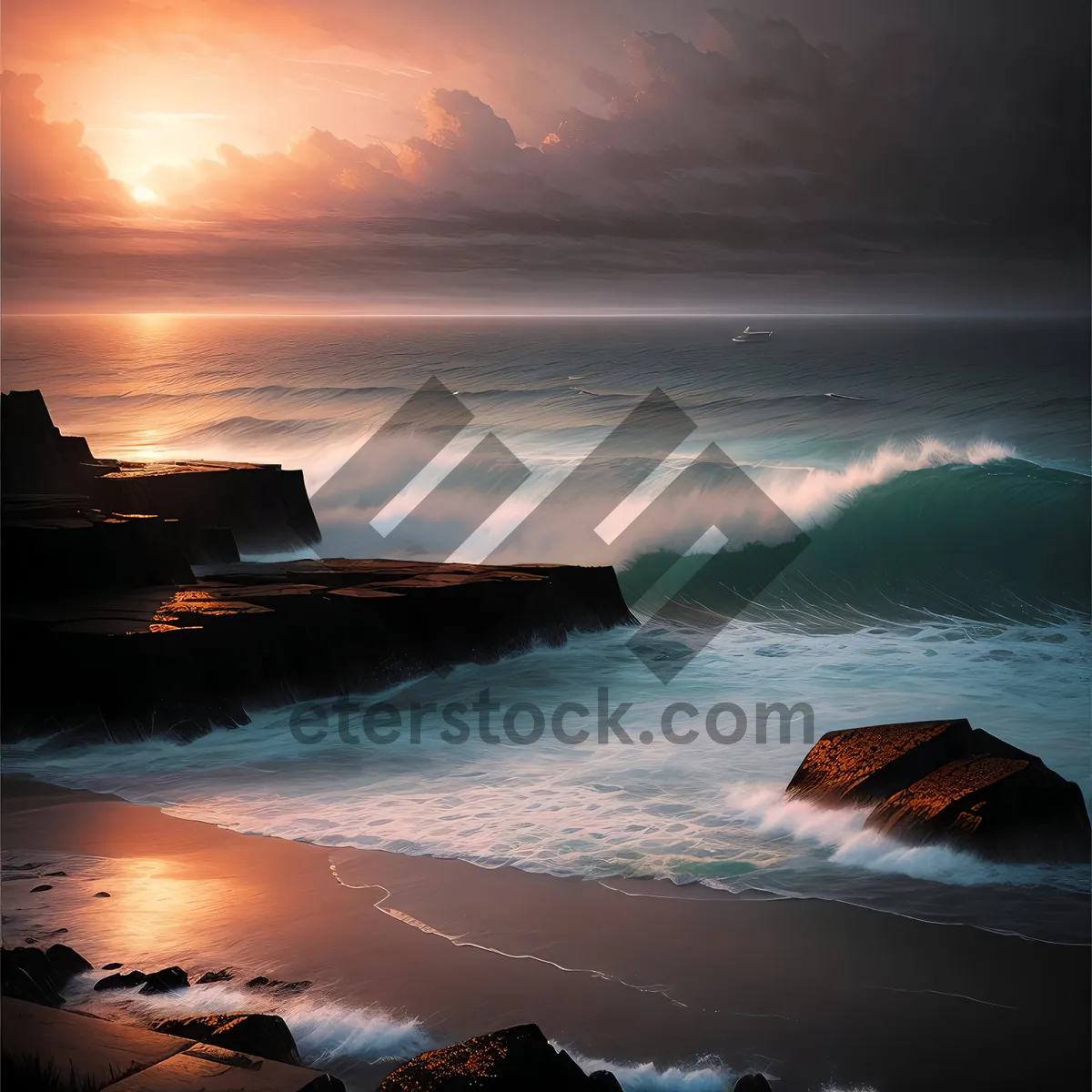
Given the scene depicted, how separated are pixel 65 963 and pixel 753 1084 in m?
2.09

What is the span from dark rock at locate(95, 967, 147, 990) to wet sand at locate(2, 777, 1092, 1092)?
0.53 ft

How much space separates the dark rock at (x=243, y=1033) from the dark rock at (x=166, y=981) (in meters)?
0.47

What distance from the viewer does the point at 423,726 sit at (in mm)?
6762

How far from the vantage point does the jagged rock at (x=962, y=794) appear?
14.4ft

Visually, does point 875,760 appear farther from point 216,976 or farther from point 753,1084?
point 216,976

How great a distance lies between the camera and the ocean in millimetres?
4680

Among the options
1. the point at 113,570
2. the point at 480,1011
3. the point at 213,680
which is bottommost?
the point at 480,1011

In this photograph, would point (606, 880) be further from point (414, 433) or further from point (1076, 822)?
point (414, 433)

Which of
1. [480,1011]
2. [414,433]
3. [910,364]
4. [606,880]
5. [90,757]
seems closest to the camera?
[480,1011]

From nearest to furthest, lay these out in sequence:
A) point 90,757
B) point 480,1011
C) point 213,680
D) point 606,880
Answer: point 480,1011 < point 606,880 < point 90,757 < point 213,680

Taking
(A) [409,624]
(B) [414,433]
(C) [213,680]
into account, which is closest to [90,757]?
(C) [213,680]

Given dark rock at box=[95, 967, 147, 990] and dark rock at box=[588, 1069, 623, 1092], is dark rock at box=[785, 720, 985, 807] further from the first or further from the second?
dark rock at box=[95, 967, 147, 990]

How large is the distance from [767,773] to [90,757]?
370cm

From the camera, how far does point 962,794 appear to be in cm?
447
